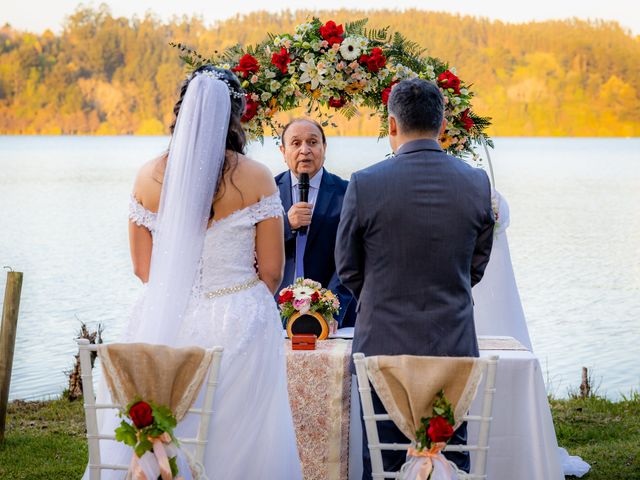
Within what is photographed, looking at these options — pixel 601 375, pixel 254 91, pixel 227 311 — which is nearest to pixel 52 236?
pixel 601 375

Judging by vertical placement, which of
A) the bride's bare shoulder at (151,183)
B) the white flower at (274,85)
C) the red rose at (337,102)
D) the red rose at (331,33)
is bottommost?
the bride's bare shoulder at (151,183)

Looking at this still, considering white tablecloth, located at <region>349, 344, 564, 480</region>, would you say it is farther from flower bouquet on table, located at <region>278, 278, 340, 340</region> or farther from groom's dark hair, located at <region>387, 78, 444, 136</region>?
groom's dark hair, located at <region>387, 78, 444, 136</region>

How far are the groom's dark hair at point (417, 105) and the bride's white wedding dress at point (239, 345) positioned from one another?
1.66ft

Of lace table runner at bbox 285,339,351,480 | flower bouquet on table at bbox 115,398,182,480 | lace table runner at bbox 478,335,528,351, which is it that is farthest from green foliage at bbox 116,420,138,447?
lace table runner at bbox 478,335,528,351

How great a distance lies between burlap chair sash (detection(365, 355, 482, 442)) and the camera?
3033 millimetres

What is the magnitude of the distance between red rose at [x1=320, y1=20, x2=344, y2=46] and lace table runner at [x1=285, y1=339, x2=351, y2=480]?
6.91 feet

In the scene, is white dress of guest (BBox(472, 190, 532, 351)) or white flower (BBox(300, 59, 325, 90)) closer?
white flower (BBox(300, 59, 325, 90))

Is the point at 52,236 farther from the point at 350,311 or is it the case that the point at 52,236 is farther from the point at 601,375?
the point at 350,311

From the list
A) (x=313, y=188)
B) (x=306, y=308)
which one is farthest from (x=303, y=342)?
(x=313, y=188)

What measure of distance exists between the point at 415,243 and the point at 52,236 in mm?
25529

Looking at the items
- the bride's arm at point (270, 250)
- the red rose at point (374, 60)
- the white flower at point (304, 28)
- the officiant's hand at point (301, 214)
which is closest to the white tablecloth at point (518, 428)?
the bride's arm at point (270, 250)

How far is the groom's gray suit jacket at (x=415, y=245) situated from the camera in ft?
11.1

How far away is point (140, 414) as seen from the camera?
2.90m

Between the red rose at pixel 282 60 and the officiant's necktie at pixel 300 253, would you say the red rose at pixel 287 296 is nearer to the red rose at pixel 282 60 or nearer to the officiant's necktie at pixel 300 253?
the officiant's necktie at pixel 300 253
